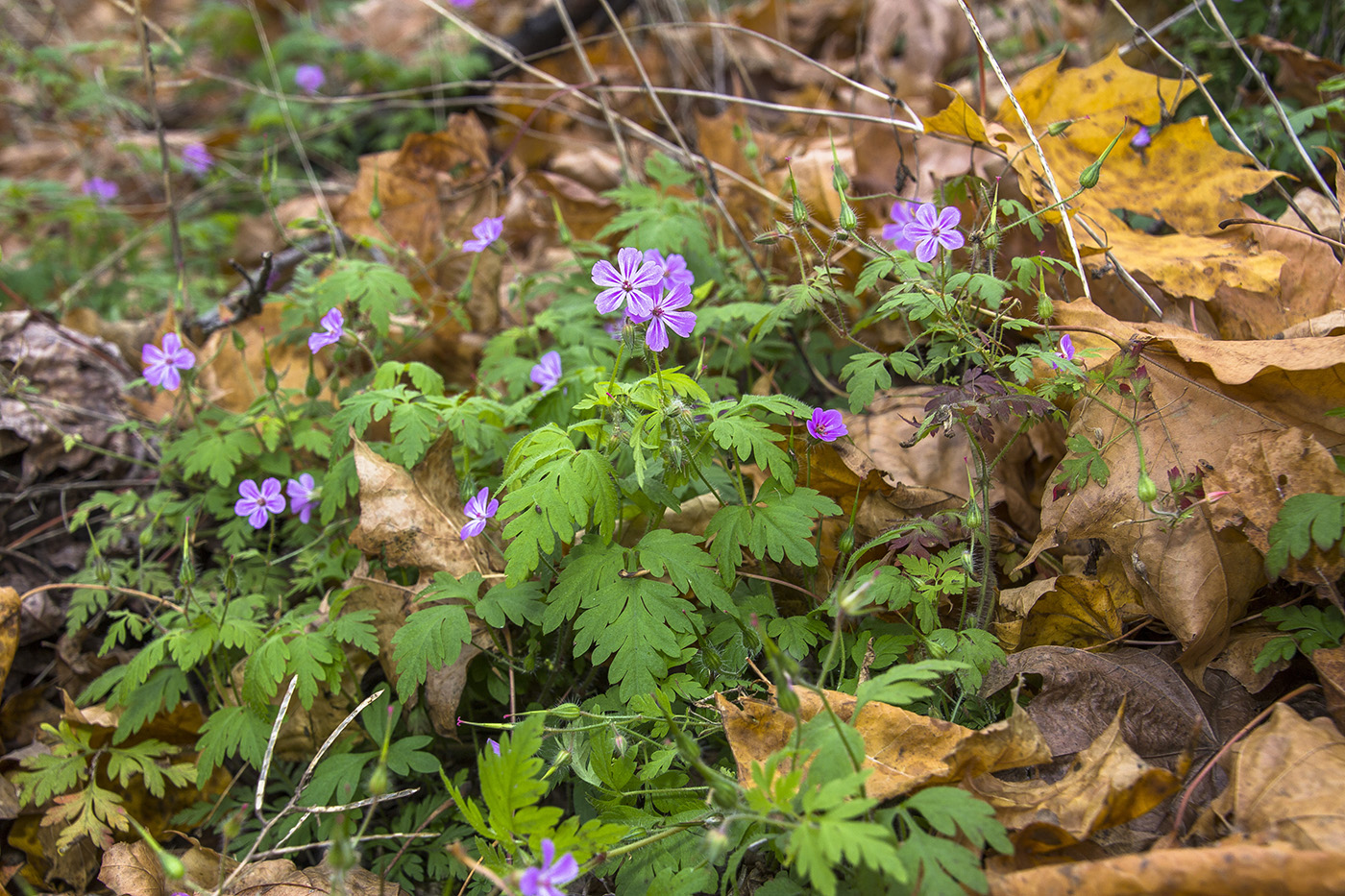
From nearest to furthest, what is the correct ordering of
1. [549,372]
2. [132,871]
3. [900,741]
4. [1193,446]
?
1. [900,741]
2. [1193,446]
3. [132,871]
4. [549,372]

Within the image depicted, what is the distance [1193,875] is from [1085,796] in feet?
0.83

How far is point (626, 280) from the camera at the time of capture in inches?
80.1

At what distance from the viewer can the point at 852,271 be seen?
10.3 ft

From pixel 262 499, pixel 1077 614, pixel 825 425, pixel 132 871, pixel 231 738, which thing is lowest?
pixel 132 871

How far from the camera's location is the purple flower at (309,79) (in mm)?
5484

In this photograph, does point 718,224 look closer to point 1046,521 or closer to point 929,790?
point 1046,521

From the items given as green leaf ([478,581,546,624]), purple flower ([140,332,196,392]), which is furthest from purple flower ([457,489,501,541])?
purple flower ([140,332,196,392])

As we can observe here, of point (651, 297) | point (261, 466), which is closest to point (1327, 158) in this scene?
point (651, 297)

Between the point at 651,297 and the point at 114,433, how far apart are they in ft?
8.25

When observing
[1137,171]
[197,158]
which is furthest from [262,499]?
[197,158]

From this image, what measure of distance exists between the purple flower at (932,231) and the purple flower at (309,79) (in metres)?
4.81

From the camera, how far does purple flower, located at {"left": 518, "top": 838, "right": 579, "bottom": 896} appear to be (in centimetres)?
141

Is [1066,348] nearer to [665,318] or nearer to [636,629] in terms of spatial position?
[665,318]

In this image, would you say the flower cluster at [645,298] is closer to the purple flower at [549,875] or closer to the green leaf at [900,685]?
the green leaf at [900,685]
